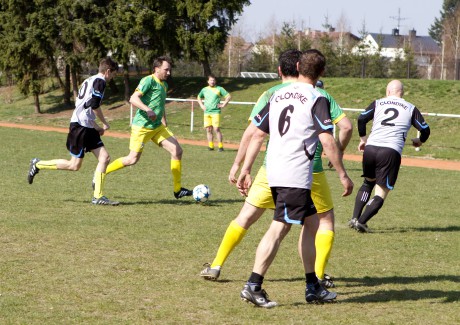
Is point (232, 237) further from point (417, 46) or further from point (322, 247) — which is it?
point (417, 46)

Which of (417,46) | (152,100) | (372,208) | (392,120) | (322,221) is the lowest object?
(372,208)

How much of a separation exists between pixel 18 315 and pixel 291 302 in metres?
2.06

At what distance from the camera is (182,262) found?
734cm

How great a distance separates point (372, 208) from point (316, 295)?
3460 mm

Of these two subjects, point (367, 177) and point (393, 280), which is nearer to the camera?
point (393, 280)

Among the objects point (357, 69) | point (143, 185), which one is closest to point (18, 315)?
point (143, 185)

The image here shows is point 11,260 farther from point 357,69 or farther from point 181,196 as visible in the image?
point 357,69

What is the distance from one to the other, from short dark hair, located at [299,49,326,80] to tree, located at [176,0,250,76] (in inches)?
1242

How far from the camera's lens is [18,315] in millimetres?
5363

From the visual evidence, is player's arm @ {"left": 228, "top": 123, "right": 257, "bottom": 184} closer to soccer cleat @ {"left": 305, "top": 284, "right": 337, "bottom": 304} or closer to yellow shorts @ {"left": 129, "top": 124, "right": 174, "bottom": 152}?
soccer cleat @ {"left": 305, "top": 284, "right": 337, "bottom": 304}

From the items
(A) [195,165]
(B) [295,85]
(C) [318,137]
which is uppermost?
(B) [295,85]

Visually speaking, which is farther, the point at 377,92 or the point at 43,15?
the point at 43,15

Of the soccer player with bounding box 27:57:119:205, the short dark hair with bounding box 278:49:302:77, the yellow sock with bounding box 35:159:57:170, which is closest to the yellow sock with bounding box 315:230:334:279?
the short dark hair with bounding box 278:49:302:77

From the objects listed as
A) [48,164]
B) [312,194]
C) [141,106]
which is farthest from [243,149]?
[48,164]
